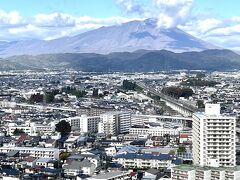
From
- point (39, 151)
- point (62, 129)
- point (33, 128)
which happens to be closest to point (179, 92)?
point (33, 128)

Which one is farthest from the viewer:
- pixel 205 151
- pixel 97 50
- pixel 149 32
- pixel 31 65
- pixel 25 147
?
pixel 149 32

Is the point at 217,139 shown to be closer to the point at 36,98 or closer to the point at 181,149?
the point at 181,149

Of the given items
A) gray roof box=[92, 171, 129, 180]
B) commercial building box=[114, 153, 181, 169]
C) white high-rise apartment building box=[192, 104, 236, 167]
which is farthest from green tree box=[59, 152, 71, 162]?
white high-rise apartment building box=[192, 104, 236, 167]

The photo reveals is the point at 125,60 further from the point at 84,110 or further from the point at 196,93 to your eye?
the point at 84,110

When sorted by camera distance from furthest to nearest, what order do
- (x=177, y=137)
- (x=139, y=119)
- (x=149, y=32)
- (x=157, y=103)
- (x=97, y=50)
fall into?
(x=149, y=32)
(x=97, y=50)
(x=157, y=103)
(x=139, y=119)
(x=177, y=137)

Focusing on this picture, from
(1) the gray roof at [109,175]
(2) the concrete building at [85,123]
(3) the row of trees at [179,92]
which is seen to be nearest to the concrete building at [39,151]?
(1) the gray roof at [109,175]

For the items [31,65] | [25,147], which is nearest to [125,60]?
[31,65]

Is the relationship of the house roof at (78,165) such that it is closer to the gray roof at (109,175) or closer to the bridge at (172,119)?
the gray roof at (109,175)
